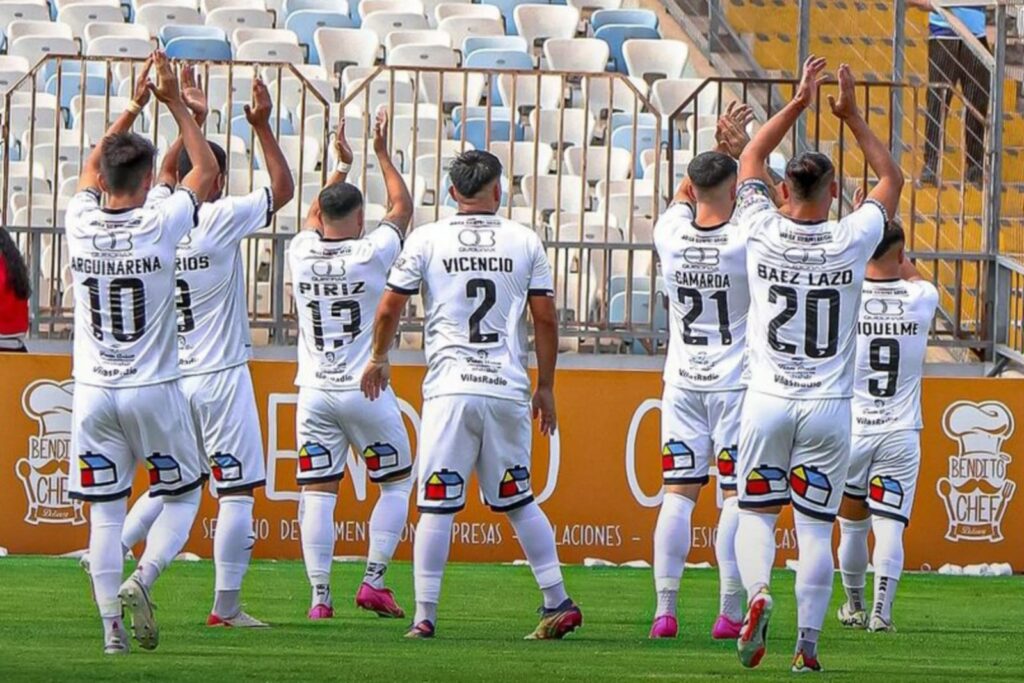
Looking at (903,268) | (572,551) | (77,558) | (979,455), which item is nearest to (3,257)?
(77,558)

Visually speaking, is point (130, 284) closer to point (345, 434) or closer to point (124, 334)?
point (124, 334)

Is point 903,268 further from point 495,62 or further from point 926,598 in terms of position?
point 495,62

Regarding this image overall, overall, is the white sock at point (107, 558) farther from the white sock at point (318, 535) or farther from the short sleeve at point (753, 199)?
the short sleeve at point (753, 199)

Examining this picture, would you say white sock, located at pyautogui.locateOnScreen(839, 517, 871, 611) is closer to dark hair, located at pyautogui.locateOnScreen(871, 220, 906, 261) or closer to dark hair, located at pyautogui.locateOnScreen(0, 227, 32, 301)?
dark hair, located at pyautogui.locateOnScreen(871, 220, 906, 261)

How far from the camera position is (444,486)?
9203 millimetres

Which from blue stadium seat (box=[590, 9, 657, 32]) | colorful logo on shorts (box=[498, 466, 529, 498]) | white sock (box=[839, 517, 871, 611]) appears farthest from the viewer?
blue stadium seat (box=[590, 9, 657, 32])

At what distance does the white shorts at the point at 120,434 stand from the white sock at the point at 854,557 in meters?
3.52

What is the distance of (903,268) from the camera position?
10477 millimetres

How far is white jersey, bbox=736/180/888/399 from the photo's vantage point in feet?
26.8

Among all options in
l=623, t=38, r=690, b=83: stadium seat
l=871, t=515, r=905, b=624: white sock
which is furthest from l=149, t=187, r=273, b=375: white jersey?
l=623, t=38, r=690, b=83: stadium seat

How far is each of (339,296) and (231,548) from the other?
55.4 inches

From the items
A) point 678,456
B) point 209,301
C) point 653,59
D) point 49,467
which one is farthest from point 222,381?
point 653,59

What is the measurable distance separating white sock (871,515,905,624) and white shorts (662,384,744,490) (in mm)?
966

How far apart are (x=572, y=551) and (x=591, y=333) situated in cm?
155
